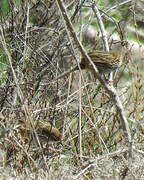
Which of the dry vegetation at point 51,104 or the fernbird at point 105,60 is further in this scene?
the fernbird at point 105,60

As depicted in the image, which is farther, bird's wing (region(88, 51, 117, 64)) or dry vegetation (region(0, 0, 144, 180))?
bird's wing (region(88, 51, 117, 64))

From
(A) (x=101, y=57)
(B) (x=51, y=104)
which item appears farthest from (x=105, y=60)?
(B) (x=51, y=104)

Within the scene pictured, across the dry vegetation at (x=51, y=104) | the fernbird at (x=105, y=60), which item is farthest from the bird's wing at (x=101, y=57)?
the dry vegetation at (x=51, y=104)

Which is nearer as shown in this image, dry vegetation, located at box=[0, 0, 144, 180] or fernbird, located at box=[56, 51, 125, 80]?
dry vegetation, located at box=[0, 0, 144, 180]

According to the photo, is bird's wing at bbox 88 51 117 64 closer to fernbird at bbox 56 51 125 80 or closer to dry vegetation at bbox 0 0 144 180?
fernbird at bbox 56 51 125 80

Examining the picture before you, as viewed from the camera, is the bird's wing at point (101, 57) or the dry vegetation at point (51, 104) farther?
the bird's wing at point (101, 57)

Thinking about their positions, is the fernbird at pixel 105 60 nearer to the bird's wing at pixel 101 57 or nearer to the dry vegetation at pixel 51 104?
the bird's wing at pixel 101 57

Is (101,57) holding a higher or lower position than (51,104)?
higher

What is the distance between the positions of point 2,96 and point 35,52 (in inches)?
28.9

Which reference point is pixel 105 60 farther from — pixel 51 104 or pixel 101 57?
pixel 51 104

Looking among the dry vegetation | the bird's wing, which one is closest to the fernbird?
the bird's wing

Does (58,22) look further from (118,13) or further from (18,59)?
(118,13)

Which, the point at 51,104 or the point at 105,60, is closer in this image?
the point at 105,60

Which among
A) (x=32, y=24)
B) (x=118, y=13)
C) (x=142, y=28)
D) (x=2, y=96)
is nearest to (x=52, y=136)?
(x=2, y=96)
